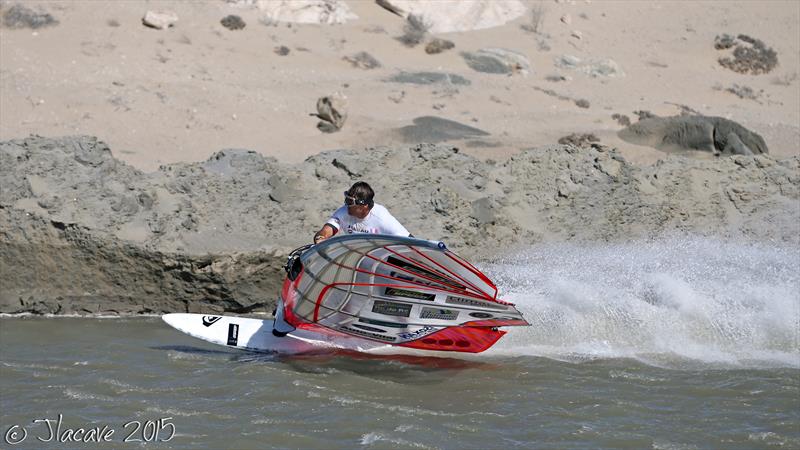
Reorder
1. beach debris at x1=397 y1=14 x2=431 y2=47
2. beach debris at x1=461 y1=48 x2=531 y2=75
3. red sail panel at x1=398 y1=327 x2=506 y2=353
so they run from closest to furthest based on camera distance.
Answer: red sail panel at x1=398 y1=327 x2=506 y2=353 → beach debris at x1=461 y1=48 x2=531 y2=75 → beach debris at x1=397 y1=14 x2=431 y2=47

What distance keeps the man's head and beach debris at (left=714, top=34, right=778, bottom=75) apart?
20.9m

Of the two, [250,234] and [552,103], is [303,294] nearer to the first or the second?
[250,234]

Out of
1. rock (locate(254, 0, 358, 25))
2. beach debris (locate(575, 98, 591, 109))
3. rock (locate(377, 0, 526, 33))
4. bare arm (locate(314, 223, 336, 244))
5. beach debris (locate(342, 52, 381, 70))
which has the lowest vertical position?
beach debris (locate(342, 52, 381, 70))

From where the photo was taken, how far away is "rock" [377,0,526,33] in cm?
2689

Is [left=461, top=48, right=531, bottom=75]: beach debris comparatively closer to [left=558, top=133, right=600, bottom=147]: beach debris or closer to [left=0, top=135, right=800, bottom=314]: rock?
[left=558, top=133, right=600, bottom=147]: beach debris

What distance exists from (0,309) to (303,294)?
147 inches

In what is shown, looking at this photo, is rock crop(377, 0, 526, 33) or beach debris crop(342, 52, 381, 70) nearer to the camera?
beach debris crop(342, 52, 381, 70)

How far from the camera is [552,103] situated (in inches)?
858

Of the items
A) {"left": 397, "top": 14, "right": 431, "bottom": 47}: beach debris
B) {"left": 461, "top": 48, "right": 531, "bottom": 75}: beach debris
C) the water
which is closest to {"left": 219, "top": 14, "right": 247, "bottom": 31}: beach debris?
{"left": 397, "top": 14, "right": 431, "bottom": 47}: beach debris

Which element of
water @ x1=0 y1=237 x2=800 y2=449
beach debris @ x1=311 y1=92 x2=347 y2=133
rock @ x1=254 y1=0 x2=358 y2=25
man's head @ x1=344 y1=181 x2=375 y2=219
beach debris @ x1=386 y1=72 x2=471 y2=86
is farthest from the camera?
rock @ x1=254 y1=0 x2=358 y2=25

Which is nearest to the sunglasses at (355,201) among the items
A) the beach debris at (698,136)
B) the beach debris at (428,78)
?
the beach debris at (698,136)

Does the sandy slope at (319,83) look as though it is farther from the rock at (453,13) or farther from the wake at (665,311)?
the wake at (665,311)

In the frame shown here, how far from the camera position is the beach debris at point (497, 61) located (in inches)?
942

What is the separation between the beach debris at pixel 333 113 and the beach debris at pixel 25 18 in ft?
24.0
